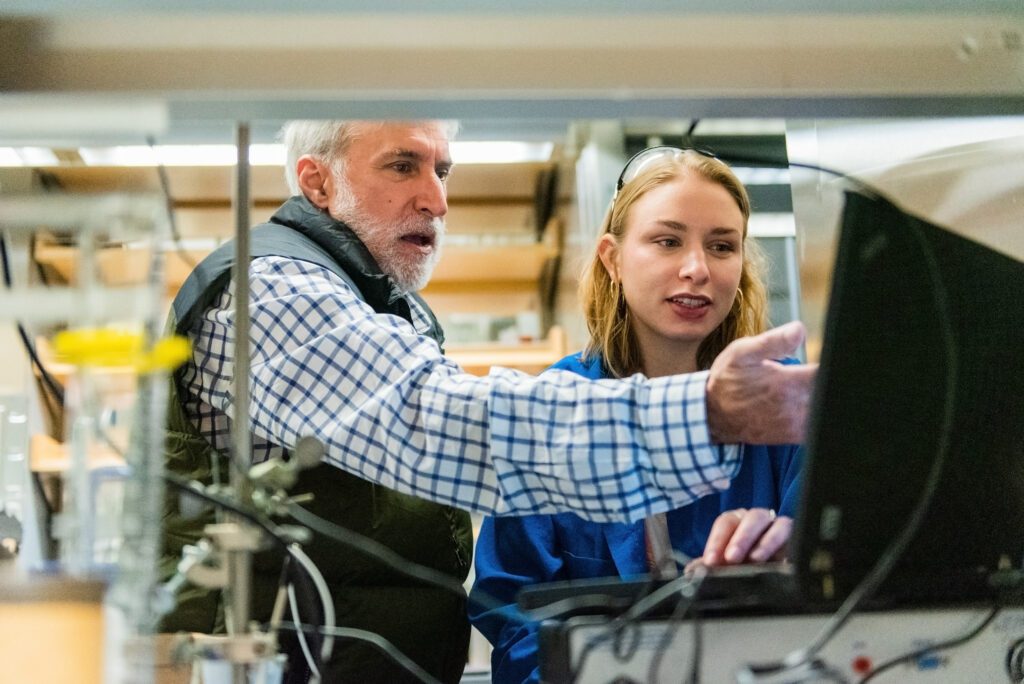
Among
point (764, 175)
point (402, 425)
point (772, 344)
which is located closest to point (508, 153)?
point (764, 175)

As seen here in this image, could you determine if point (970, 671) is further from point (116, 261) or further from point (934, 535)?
point (116, 261)

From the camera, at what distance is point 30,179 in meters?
1.02

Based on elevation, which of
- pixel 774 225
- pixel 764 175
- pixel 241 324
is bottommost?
pixel 241 324

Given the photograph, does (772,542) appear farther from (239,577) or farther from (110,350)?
(110,350)

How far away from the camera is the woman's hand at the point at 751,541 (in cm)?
104

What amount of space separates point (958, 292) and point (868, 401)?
0.42ft

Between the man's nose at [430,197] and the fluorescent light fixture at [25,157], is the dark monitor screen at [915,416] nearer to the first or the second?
the fluorescent light fixture at [25,157]

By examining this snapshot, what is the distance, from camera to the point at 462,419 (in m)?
1.03

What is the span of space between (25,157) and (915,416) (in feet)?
2.84

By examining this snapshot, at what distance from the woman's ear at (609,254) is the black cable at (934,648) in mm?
934

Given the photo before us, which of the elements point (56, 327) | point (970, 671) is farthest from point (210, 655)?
point (970, 671)

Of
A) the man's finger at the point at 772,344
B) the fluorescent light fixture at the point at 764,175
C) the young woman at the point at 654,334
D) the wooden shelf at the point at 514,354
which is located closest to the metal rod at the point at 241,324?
the man's finger at the point at 772,344

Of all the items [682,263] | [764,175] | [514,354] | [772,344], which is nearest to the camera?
[772,344]

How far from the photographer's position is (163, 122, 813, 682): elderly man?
0.96 metres
